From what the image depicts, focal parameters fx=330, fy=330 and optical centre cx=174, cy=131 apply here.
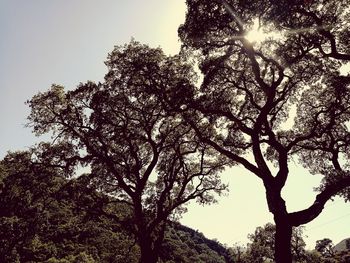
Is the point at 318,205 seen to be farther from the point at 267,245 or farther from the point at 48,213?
the point at 267,245

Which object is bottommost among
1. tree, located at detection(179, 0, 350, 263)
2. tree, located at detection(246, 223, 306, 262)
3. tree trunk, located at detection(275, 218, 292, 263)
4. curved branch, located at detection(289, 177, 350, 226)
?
tree trunk, located at detection(275, 218, 292, 263)

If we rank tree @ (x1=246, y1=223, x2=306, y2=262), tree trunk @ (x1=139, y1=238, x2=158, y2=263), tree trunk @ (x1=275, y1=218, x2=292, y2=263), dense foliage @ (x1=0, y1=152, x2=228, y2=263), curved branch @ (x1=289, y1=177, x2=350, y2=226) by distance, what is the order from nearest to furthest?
tree trunk @ (x1=275, y1=218, x2=292, y2=263), curved branch @ (x1=289, y1=177, x2=350, y2=226), tree trunk @ (x1=139, y1=238, x2=158, y2=263), dense foliage @ (x1=0, y1=152, x2=228, y2=263), tree @ (x1=246, y1=223, x2=306, y2=262)

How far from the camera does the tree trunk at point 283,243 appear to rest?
13.9 metres

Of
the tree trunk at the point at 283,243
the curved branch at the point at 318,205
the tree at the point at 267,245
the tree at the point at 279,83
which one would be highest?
the tree at the point at 267,245

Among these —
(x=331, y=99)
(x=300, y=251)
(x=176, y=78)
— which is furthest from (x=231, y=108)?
(x=300, y=251)

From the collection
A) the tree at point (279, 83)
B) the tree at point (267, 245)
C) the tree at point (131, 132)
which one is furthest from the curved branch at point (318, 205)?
the tree at point (267, 245)

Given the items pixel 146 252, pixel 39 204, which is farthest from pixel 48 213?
pixel 146 252

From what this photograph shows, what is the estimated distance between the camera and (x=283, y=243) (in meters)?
14.1

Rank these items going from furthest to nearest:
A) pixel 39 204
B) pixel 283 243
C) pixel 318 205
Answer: pixel 39 204
pixel 318 205
pixel 283 243

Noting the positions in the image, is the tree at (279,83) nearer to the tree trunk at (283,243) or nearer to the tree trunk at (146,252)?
the tree trunk at (283,243)

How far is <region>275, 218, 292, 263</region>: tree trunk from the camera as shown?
45.5ft

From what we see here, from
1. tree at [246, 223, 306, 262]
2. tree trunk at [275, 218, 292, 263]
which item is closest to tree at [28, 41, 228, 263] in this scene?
tree trunk at [275, 218, 292, 263]

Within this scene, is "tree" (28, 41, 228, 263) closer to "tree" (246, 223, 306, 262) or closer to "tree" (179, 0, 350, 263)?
"tree" (179, 0, 350, 263)

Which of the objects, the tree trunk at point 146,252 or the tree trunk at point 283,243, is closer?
the tree trunk at point 283,243
